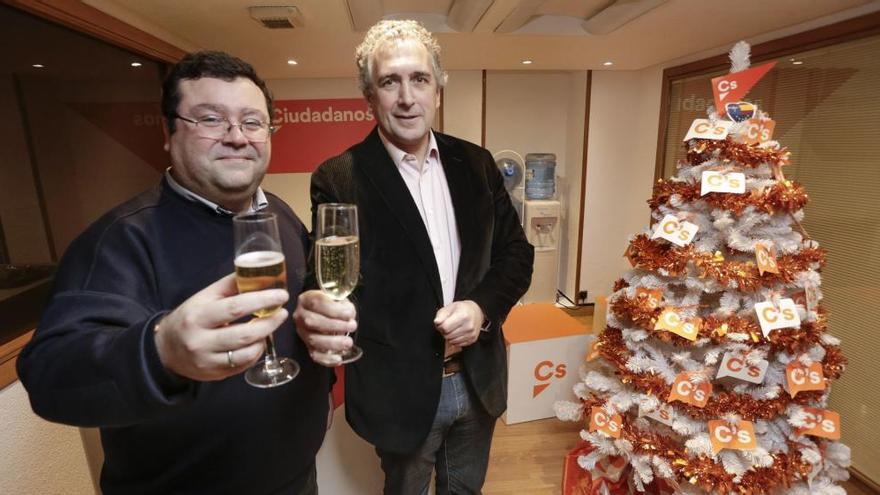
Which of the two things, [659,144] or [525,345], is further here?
[659,144]

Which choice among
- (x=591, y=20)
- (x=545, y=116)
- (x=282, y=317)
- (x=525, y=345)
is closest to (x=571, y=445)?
(x=525, y=345)

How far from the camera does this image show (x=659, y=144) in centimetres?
391

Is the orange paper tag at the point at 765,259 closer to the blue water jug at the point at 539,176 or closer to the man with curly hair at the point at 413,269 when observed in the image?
the man with curly hair at the point at 413,269

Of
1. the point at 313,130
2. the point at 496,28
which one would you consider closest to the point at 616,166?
the point at 496,28

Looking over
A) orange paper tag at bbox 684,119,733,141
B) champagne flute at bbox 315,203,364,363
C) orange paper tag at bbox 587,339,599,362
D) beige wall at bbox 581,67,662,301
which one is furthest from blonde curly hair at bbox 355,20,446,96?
beige wall at bbox 581,67,662,301

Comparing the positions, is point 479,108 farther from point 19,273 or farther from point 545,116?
point 19,273

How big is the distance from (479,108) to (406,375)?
3.57 metres

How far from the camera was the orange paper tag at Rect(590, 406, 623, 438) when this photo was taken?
1834 millimetres

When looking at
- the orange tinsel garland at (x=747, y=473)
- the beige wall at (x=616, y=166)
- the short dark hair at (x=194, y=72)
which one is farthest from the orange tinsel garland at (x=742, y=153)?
the beige wall at (x=616, y=166)

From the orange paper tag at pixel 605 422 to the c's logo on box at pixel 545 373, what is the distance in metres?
0.83

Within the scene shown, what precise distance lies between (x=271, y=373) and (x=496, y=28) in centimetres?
259

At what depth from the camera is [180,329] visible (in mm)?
571

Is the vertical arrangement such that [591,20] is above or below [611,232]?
above

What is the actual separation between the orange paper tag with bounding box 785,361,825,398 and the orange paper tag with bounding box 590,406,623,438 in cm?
63
